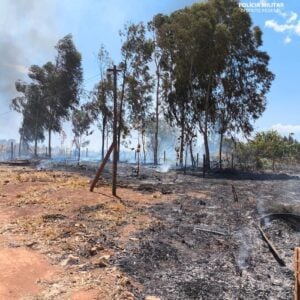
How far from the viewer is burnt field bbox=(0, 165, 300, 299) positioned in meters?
7.45

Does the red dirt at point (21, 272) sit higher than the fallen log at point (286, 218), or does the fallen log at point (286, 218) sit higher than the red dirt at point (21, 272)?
the fallen log at point (286, 218)

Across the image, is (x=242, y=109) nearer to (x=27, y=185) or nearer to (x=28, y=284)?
(x=27, y=185)

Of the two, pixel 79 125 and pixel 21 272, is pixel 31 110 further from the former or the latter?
pixel 21 272

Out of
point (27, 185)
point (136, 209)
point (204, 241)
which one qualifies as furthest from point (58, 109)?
point (204, 241)

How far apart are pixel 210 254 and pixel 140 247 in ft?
Result: 5.36

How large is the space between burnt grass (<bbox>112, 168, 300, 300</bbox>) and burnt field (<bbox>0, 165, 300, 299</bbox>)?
0.07 feet

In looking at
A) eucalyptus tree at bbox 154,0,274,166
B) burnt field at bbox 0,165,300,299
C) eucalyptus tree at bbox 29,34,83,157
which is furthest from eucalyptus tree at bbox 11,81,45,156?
burnt field at bbox 0,165,300,299

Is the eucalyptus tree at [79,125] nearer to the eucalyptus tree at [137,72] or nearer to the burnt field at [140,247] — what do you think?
the eucalyptus tree at [137,72]

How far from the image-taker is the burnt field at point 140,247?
7449 mm

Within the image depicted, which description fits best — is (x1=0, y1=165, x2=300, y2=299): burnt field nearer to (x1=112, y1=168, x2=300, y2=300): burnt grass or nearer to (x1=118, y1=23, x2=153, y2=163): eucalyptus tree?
(x1=112, y1=168, x2=300, y2=300): burnt grass

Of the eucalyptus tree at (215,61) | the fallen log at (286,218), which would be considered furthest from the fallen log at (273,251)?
the eucalyptus tree at (215,61)

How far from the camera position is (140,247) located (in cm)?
Result: 992

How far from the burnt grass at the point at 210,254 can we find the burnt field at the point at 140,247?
0.02 m

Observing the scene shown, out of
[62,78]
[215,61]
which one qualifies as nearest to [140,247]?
[215,61]
